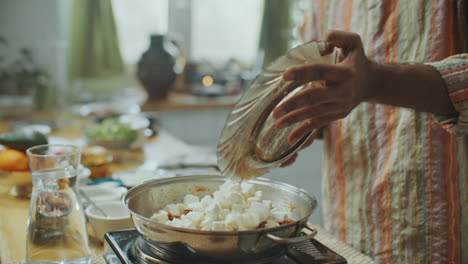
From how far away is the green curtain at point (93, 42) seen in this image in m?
3.46

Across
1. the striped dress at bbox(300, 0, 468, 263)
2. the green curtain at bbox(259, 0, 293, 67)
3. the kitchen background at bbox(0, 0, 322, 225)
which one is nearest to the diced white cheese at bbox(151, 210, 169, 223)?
the striped dress at bbox(300, 0, 468, 263)

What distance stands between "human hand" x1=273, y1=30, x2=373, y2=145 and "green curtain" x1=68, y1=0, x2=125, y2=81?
296 centimetres

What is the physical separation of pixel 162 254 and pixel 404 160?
67 cm

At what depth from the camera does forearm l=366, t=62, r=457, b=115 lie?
2.84 ft

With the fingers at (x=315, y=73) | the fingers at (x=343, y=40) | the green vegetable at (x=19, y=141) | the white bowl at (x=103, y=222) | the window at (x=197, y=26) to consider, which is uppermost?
the window at (x=197, y=26)

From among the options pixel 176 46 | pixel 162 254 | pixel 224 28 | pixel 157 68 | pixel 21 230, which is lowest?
pixel 21 230

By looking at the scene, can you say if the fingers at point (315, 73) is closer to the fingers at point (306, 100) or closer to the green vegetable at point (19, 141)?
the fingers at point (306, 100)

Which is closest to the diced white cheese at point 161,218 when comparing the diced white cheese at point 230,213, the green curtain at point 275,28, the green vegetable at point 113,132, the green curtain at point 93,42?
the diced white cheese at point 230,213

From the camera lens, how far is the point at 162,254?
0.79m

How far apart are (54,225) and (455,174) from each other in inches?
34.3

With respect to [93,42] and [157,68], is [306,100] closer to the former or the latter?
[157,68]

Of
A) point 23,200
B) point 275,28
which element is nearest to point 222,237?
point 23,200

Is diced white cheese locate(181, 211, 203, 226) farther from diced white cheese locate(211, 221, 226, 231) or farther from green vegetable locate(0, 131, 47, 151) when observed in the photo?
green vegetable locate(0, 131, 47, 151)

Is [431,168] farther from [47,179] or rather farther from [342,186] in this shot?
[47,179]
